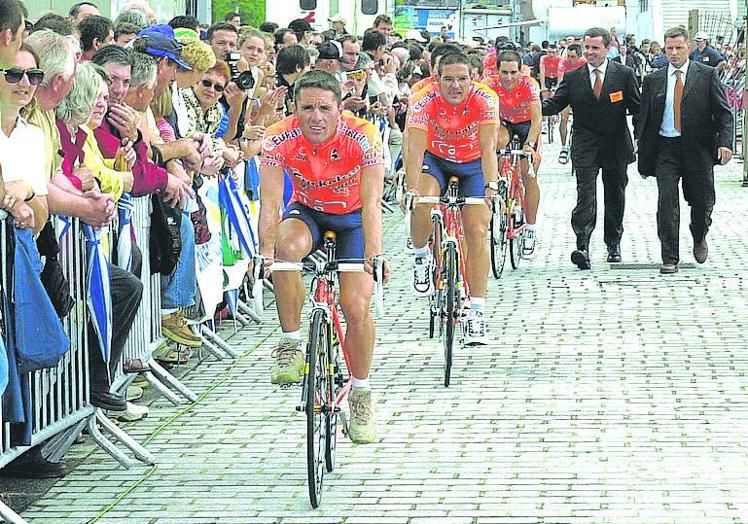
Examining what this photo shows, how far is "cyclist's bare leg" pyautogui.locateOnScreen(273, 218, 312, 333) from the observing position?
7.90m

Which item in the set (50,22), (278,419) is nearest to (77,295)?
(278,419)

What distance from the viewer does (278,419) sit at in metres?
9.25

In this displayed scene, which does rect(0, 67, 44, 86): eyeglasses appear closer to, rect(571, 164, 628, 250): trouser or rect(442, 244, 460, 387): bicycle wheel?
rect(442, 244, 460, 387): bicycle wheel

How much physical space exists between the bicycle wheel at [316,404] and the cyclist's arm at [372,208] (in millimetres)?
503

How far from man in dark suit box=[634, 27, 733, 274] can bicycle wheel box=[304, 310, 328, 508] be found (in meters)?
8.46

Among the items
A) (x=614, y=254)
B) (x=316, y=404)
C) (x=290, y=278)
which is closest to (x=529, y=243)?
(x=614, y=254)

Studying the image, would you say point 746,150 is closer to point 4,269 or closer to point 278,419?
point 278,419

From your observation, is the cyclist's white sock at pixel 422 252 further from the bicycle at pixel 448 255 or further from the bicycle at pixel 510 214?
the bicycle at pixel 510 214

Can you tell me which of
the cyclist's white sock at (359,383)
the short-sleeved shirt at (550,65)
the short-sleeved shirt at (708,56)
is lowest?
the cyclist's white sock at (359,383)

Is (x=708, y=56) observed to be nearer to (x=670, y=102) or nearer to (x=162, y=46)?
(x=670, y=102)

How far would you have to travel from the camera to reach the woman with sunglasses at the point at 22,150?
6855mm

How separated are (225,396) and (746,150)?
Answer: 16.2 metres

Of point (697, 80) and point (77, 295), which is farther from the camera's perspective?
point (697, 80)

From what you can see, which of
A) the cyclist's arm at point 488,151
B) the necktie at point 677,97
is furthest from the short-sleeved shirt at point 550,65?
the cyclist's arm at point 488,151
